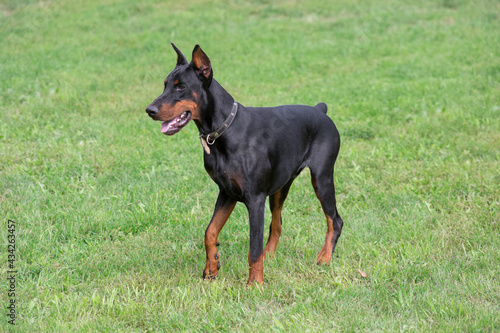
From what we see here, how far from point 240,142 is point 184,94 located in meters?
0.57

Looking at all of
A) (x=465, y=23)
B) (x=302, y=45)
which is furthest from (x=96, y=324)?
(x=465, y=23)

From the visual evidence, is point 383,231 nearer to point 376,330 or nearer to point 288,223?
point 288,223

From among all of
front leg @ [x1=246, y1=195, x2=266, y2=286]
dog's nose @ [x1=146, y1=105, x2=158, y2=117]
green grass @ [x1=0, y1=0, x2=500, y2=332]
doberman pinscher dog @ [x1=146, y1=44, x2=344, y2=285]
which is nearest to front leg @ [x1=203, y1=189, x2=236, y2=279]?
doberman pinscher dog @ [x1=146, y1=44, x2=344, y2=285]

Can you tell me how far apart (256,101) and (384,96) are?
241 cm

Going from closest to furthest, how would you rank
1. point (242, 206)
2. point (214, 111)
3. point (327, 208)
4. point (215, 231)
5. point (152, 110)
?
1. point (152, 110)
2. point (214, 111)
3. point (215, 231)
4. point (327, 208)
5. point (242, 206)

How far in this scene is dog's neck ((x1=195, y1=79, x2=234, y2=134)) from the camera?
408 cm

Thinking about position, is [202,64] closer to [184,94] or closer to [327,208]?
[184,94]

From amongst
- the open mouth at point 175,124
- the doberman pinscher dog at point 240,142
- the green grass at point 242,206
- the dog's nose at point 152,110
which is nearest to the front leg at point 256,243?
the doberman pinscher dog at point 240,142

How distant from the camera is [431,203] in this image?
5898 millimetres

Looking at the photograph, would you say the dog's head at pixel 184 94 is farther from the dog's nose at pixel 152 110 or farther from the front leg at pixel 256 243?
the front leg at pixel 256 243

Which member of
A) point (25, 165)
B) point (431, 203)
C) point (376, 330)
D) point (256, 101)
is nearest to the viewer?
point (376, 330)

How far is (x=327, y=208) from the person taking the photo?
4.80 m

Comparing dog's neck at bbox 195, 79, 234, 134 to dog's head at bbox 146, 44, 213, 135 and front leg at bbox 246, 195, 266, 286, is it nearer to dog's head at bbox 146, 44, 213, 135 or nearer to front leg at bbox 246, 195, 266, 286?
dog's head at bbox 146, 44, 213, 135

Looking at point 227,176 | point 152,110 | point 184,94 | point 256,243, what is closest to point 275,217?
point 256,243
